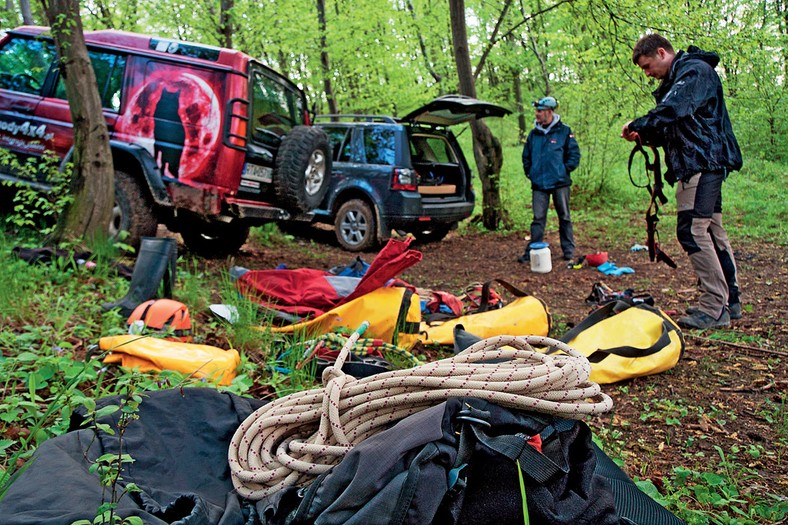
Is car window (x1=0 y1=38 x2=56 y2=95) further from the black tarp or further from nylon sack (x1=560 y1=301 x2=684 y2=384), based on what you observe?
nylon sack (x1=560 y1=301 x2=684 y2=384)

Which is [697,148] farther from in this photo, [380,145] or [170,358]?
[380,145]

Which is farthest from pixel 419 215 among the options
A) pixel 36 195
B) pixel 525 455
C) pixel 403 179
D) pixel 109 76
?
pixel 525 455

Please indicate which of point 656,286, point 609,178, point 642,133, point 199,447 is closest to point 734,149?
point 642,133

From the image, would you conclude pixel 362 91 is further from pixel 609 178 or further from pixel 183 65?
pixel 183 65

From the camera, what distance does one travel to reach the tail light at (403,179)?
8727 mm

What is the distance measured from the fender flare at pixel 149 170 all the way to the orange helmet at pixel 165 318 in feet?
8.35

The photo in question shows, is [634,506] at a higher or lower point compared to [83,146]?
lower

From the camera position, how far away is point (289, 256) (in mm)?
8156

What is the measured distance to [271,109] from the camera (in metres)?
6.89

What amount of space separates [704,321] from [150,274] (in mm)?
4094

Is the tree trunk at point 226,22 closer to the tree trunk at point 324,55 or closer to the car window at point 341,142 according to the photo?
the tree trunk at point 324,55

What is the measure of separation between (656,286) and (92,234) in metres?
5.53

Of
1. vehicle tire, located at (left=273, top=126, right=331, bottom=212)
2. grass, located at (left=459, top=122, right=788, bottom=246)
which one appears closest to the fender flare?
vehicle tire, located at (left=273, top=126, right=331, bottom=212)

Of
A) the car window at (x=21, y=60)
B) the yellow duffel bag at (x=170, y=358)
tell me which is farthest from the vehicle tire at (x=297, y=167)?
the yellow duffel bag at (x=170, y=358)
